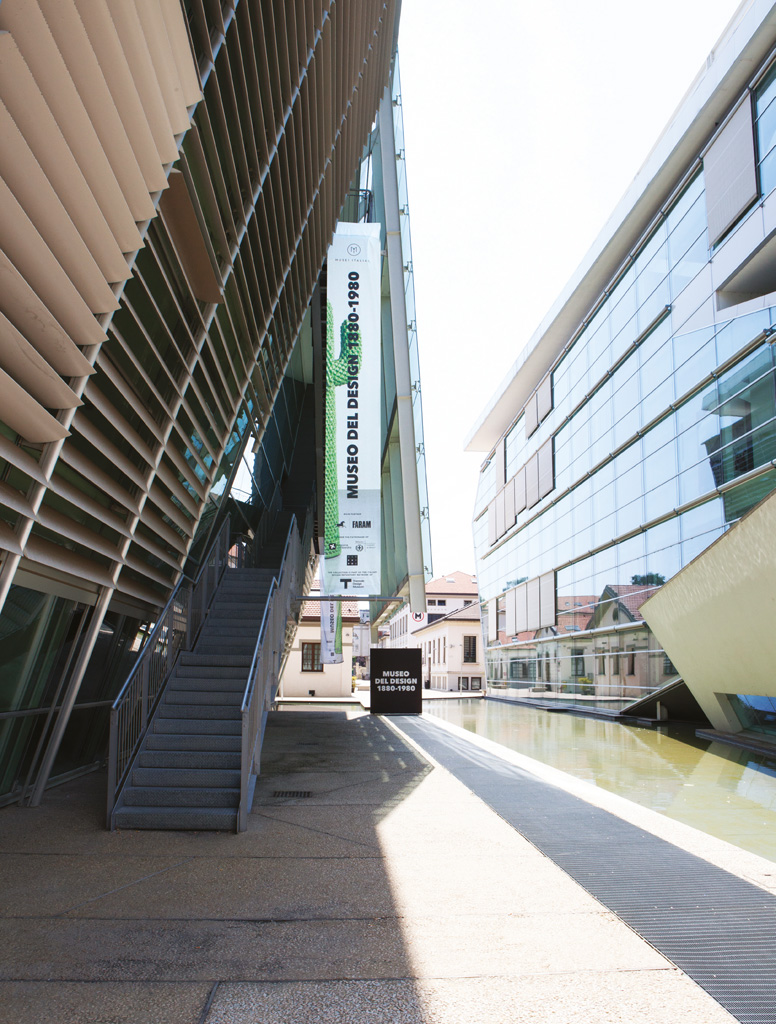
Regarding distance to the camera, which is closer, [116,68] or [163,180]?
[116,68]

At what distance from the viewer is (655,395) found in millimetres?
21812

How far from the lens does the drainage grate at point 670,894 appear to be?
3.87 metres

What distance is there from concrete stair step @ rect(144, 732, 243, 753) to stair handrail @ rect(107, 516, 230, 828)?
0.54ft

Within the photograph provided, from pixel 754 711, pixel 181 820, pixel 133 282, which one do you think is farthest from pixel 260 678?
pixel 754 711

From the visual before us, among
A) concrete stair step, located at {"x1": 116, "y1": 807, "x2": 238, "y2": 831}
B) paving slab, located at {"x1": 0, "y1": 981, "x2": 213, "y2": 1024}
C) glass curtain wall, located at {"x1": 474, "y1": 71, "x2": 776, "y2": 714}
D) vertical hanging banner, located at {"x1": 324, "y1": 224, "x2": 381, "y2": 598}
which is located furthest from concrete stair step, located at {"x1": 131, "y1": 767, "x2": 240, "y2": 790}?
glass curtain wall, located at {"x1": 474, "y1": 71, "x2": 776, "y2": 714}

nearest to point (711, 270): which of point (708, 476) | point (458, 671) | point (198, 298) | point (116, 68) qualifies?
point (708, 476)

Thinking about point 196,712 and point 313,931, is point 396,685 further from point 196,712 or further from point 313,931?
point 313,931

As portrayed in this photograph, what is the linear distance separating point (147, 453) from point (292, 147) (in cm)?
490

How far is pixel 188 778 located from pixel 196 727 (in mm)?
1047

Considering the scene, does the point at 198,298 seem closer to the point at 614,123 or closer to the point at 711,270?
the point at 711,270

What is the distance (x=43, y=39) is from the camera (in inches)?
159

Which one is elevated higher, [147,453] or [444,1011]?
[147,453]

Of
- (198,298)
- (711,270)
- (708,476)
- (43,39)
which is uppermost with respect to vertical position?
(711,270)

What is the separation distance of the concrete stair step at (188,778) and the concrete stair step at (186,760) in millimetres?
220
